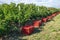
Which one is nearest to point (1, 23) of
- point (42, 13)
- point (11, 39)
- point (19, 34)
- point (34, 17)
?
point (11, 39)

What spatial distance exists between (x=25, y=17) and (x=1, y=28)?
5452mm

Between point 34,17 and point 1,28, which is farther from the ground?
point 1,28

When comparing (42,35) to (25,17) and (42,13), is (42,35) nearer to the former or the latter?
(25,17)

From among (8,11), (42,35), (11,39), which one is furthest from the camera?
(8,11)

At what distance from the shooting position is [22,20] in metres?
16.6

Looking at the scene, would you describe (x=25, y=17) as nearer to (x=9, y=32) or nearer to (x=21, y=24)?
(x=21, y=24)

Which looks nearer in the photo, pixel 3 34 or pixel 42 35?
pixel 3 34

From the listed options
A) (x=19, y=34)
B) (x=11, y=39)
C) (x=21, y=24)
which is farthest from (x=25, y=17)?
(x=11, y=39)

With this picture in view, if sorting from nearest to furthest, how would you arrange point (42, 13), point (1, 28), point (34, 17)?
point (1, 28)
point (34, 17)
point (42, 13)

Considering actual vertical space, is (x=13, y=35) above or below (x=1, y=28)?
below

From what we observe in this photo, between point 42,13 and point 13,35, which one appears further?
point 42,13

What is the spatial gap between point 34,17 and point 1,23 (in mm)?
11003

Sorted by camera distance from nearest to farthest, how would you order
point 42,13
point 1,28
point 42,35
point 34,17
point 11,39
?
point 1,28, point 11,39, point 42,35, point 34,17, point 42,13

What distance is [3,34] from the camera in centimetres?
1269
